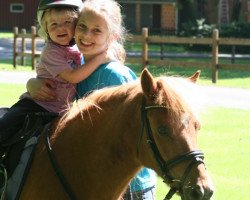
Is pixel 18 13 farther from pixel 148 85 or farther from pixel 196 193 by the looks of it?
pixel 196 193

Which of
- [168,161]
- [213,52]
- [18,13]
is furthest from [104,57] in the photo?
[18,13]

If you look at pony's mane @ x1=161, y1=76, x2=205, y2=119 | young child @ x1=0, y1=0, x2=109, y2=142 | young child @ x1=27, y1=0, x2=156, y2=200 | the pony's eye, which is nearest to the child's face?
young child @ x1=0, y1=0, x2=109, y2=142

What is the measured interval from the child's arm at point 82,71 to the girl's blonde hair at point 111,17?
0.14 m

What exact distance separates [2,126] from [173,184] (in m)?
1.33

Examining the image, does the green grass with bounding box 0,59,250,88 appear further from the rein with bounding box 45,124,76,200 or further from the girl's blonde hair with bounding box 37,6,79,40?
the rein with bounding box 45,124,76,200

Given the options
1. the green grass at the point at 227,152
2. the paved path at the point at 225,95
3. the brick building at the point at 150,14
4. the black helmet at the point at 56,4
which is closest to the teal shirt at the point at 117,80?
the black helmet at the point at 56,4

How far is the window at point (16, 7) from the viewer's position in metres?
57.7

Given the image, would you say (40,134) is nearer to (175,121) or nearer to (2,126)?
(2,126)

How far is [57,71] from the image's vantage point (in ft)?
13.6

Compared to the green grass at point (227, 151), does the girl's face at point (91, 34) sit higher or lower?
higher

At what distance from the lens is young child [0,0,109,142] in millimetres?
4105

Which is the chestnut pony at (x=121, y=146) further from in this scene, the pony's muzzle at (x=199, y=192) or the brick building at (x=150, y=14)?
the brick building at (x=150, y=14)

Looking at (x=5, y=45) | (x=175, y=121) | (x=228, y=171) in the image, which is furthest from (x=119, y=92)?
(x=5, y=45)

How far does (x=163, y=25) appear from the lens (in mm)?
56625
